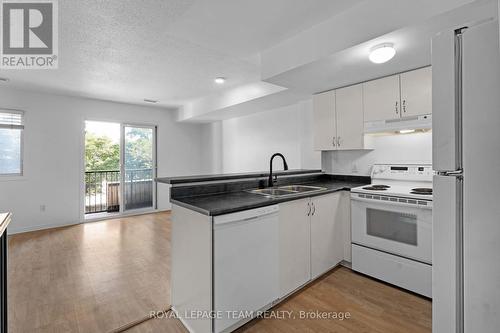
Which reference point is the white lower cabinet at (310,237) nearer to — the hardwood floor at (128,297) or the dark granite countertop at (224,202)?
the dark granite countertop at (224,202)

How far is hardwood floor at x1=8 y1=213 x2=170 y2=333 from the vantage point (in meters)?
1.86

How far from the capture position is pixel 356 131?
2.84m

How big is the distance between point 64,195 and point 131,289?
3.52 meters

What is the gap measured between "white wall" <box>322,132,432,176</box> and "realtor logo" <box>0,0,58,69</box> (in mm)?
3552

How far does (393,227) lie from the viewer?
2258 mm

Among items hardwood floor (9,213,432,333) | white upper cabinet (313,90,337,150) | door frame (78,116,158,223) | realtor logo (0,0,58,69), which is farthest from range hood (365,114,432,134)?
door frame (78,116,158,223)

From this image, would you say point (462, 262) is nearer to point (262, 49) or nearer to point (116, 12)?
point (262, 49)

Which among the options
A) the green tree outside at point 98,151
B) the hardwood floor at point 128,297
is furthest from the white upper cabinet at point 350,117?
the green tree outside at point 98,151

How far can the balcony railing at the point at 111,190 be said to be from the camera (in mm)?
5625

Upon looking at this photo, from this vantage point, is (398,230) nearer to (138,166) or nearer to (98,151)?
(138,166)

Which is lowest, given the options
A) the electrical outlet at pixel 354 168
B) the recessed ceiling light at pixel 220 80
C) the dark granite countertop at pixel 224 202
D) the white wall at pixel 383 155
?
the dark granite countertop at pixel 224 202

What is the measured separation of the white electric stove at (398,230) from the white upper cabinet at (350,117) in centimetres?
60

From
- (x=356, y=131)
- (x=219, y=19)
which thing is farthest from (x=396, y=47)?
(x=219, y=19)

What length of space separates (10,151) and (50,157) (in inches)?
21.7
